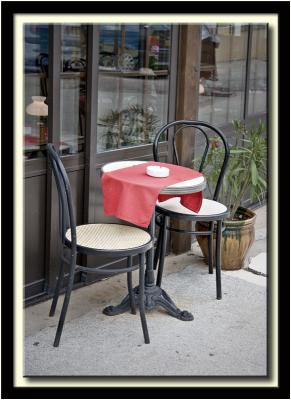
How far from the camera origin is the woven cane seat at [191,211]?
3.77 meters

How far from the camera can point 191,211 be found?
3756mm

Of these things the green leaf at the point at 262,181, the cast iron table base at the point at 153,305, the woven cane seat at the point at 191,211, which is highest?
the green leaf at the point at 262,181

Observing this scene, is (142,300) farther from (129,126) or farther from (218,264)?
(129,126)

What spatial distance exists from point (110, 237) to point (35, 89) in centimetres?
91

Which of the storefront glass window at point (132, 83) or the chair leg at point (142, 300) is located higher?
the storefront glass window at point (132, 83)

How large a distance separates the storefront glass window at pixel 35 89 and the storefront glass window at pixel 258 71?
2476mm

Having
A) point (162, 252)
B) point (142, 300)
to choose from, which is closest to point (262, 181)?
point (162, 252)

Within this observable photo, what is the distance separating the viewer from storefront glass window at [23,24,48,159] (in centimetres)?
345

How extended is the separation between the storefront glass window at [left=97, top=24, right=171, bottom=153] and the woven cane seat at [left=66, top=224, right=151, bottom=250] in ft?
2.09

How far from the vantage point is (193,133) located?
4504 millimetres

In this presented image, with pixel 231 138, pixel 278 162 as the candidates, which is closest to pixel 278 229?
pixel 278 162

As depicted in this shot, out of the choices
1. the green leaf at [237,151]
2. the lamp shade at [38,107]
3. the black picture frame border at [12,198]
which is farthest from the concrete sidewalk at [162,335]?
Answer: the lamp shade at [38,107]

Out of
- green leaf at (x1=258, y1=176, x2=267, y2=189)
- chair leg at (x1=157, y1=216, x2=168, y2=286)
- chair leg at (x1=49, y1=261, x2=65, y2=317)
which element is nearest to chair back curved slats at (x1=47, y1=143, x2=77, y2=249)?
chair leg at (x1=49, y1=261, x2=65, y2=317)

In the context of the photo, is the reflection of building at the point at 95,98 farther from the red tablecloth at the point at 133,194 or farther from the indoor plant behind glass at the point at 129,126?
the red tablecloth at the point at 133,194
